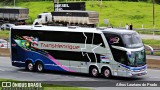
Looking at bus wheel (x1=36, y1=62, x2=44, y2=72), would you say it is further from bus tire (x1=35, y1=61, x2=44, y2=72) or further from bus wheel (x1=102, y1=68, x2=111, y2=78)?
bus wheel (x1=102, y1=68, x2=111, y2=78)

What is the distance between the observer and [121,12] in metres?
86.2

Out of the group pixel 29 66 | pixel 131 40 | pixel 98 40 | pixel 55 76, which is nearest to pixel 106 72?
pixel 98 40

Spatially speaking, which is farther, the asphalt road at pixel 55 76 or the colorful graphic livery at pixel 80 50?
the asphalt road at pixel 55 76

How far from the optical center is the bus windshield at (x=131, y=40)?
24.9 meters

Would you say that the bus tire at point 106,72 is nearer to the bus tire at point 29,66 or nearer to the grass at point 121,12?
the bus tire at point 29,66

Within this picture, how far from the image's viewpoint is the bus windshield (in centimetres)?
2492

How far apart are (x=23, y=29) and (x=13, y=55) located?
1.96 metres

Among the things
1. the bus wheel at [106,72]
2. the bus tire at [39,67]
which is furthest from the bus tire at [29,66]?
the bus wheel at [106,72]

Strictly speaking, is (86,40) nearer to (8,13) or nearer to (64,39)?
(64,39)

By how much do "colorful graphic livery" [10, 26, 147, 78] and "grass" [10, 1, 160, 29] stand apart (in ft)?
138

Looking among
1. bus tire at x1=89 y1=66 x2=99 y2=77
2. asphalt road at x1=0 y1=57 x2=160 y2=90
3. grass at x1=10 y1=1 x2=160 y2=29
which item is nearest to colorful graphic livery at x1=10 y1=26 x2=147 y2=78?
bus tire at x1=89 y1=66 x2=99 y2=77

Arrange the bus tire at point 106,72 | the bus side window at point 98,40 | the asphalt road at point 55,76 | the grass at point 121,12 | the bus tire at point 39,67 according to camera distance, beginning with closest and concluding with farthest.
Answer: the asphalt road at point 55,76, the bus tire at point 106,72, the bus side window at point 98,40, the bus tire at point 39,67, the grass at point 121,12

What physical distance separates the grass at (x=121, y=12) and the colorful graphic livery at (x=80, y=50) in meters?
42.2

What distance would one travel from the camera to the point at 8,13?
A: 78812 millimetres
